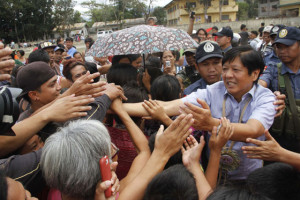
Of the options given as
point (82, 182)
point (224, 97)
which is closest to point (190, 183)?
point (82, 182)

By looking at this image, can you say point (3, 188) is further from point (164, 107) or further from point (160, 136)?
point (164, 107)

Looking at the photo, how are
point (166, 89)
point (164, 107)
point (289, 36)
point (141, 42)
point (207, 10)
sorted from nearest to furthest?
point (164, 107) → point (166, 89) → point (289, 36) → point (141, 42) → point (207, 10)

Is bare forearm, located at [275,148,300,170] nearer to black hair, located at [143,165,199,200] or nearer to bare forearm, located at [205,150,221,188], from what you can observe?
bare forearm, located at [205,150,221,188]

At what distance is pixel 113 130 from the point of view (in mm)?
2338

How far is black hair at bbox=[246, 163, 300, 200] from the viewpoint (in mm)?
1490

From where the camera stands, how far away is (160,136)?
5.42 feet

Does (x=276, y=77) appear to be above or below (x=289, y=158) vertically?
above

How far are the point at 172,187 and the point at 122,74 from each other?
1909 millimetres

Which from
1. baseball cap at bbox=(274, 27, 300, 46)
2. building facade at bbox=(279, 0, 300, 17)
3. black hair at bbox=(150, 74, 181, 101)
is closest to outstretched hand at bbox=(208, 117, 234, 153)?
black hair at bbox=(150, 74, 181, 101)

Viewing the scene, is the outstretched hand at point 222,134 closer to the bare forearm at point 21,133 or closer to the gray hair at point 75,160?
the gray hair at point 75,160

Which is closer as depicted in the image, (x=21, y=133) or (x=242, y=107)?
(x=21, y=133)

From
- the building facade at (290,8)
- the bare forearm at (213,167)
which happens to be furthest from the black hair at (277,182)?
the building facade at (290,8)

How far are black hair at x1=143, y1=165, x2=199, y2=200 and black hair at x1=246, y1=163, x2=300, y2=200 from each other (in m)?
0.43

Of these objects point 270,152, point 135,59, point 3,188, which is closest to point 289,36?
point 270,152
